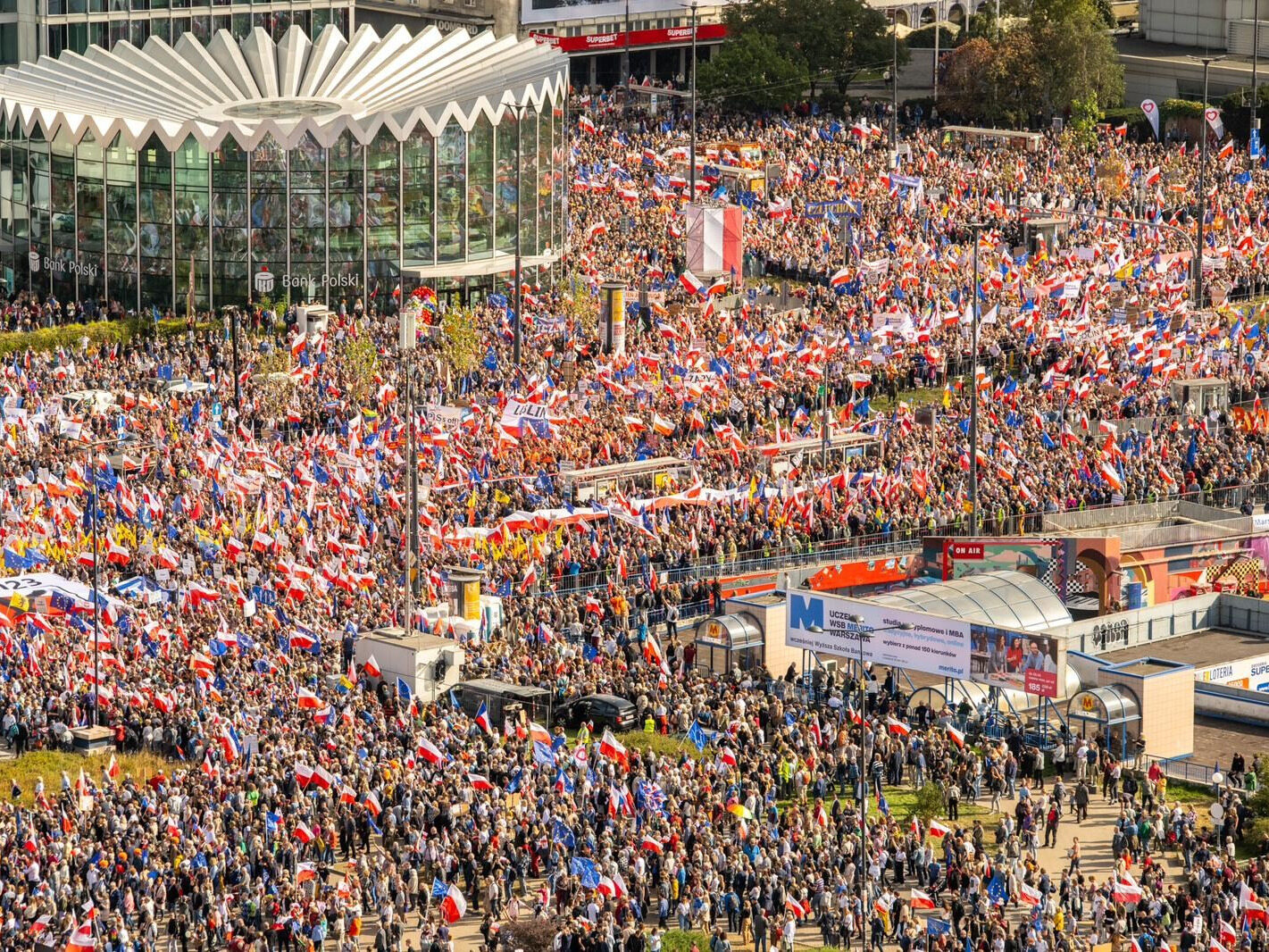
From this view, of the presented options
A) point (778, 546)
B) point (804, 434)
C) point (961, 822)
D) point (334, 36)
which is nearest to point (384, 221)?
point (334, 36)

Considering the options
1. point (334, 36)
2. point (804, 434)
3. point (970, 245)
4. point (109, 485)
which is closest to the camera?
point (109, 485)

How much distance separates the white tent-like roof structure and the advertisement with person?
147 feet

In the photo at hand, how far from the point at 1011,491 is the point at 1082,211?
94.2 feet

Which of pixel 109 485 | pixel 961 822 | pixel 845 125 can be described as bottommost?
pixel 961 822

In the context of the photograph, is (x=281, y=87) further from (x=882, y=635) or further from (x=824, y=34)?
(x=882, y=635)

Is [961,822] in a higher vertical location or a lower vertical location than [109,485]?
lower

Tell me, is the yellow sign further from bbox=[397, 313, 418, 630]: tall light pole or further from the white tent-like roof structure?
the white tent-like roof structure

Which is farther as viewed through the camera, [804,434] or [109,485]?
[804,434]

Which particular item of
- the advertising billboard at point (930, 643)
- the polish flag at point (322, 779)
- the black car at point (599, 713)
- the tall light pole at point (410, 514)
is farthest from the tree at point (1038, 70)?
the polish flag at point (322, 779)

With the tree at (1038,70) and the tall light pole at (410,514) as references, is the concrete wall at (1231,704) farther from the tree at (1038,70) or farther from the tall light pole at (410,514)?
the tree at (1038,70)

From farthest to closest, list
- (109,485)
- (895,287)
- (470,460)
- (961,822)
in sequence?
(895,287), (470,460), (109,485), (961,822)

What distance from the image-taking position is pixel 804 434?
83.4m

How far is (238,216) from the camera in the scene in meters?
101

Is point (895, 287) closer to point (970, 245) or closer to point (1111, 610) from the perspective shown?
point (970, 245)
